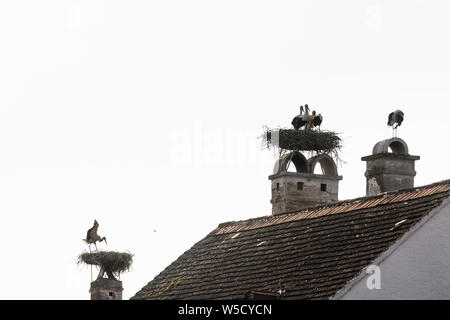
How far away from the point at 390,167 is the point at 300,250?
497 centimetres

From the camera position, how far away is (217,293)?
30.5 metres

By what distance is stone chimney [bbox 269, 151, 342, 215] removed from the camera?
3562 centimetres

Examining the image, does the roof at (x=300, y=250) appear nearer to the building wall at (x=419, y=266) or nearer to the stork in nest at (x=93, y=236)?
the building wall at (x=419, y=266)

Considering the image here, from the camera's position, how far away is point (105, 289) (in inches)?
1394

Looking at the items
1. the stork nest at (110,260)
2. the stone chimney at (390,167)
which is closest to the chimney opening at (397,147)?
the stone chimney at (390,167)

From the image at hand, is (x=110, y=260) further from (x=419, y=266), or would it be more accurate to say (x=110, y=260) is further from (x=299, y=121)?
(x=419, y=266)

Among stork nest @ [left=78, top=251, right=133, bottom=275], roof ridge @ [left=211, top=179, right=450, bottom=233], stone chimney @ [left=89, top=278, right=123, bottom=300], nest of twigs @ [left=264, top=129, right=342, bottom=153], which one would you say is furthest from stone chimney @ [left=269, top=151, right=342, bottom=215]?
stone chimney @ [left=89, top=278, right=123, bottom=300]

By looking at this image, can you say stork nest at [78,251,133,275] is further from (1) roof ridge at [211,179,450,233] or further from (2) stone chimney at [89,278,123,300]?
(1) roof ridge at [211,179,450,233]

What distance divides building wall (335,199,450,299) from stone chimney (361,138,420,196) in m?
6.08

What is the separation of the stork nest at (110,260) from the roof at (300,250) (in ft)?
4.18

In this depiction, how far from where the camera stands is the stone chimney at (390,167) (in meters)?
34.2

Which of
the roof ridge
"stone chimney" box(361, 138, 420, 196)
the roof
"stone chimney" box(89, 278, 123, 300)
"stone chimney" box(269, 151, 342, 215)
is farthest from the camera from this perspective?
"stone chimney" box(269, 151, 342, 215)

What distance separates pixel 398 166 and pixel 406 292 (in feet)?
23.5
